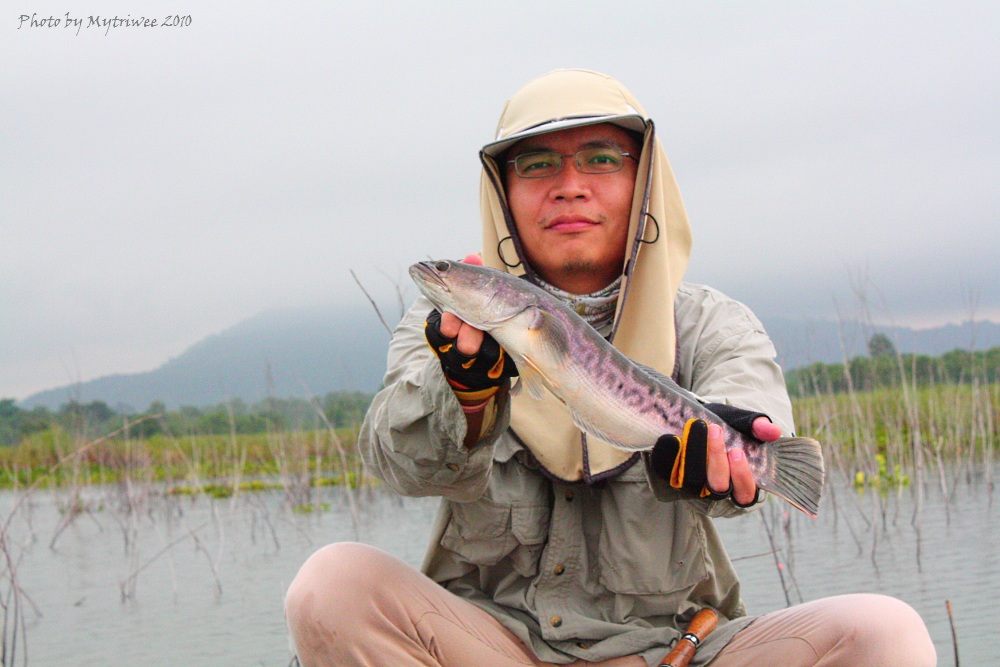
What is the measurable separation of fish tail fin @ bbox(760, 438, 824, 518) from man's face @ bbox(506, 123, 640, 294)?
103 cm

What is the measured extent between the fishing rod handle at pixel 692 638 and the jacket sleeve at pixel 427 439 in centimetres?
78

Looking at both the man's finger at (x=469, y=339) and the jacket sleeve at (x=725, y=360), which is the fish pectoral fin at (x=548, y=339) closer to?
the man's finger at (x=469, y=339)

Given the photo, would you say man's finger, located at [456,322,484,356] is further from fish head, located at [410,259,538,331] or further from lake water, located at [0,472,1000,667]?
lake water, located at [0,472,1000,667]

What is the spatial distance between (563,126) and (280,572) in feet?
19.9

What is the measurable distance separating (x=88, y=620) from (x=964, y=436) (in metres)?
10.1

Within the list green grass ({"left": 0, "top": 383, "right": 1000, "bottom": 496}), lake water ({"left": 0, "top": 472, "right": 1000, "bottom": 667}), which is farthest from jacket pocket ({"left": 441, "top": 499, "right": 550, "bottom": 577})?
green grass ({"left": 0, "top": 383, "right": 1000, "bottom": 496})

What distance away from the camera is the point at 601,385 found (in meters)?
2.90

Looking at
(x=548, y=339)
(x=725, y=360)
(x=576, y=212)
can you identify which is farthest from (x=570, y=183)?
(x=548, y=339)

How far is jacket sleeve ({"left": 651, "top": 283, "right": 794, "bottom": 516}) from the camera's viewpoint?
127 inches

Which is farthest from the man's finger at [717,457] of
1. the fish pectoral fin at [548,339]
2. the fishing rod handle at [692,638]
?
the fishing rod handle at [692,638]

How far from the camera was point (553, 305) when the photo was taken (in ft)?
9.37

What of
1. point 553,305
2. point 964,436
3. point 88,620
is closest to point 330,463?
point 88,620

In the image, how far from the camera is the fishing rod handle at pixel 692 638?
3.24m

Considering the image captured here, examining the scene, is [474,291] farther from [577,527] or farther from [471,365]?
[577,527]
